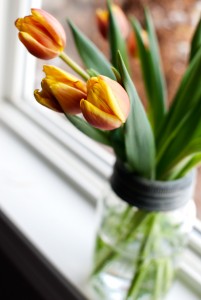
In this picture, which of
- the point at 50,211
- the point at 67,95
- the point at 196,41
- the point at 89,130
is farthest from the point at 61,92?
the point at 50,211

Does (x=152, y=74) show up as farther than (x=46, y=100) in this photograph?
Yes

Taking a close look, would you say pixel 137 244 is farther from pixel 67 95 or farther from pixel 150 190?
pixel 67 95

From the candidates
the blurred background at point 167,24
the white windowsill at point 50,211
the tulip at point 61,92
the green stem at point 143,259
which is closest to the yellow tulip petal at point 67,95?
the tulip at point 61,92

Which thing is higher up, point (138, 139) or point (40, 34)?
point (40, 34)

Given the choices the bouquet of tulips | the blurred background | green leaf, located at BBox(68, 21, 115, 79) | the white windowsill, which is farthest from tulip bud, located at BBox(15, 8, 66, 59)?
the blurred background

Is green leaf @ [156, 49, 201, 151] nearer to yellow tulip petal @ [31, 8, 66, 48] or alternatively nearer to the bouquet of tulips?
the bouquet of tulips

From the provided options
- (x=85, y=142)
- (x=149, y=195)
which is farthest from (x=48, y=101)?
(x=85, y=142)

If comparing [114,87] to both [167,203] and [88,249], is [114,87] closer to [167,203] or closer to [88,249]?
[167,203]

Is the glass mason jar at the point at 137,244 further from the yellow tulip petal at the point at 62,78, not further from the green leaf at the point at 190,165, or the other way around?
the yellow tulip petal at the point at 62,78
